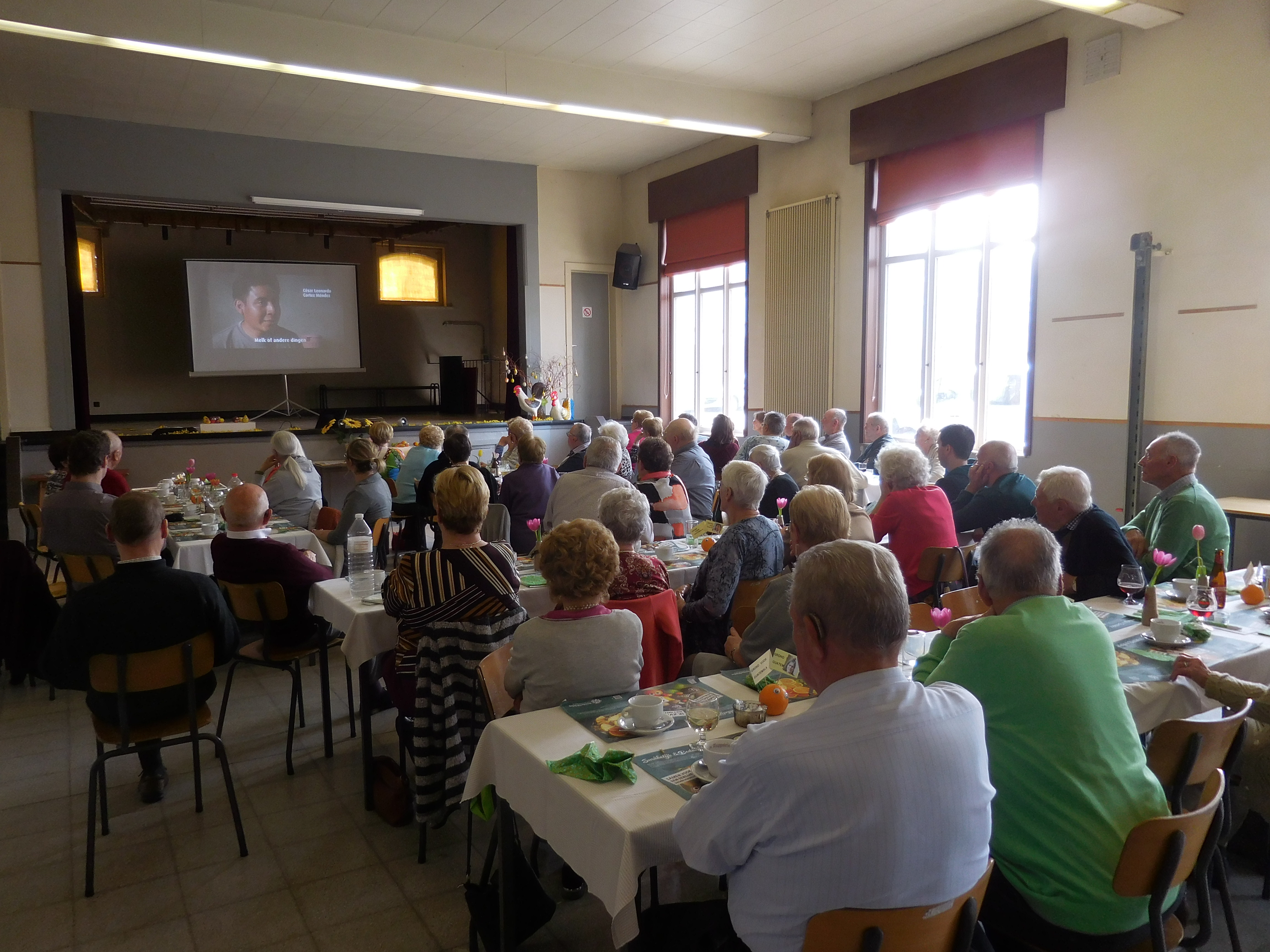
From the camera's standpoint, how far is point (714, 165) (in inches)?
414

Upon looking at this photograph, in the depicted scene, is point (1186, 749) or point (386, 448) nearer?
point (1186, 749)

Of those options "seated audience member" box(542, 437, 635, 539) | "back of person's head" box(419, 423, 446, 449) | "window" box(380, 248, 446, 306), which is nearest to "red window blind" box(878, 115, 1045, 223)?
"seated audience member" box(542, 437, 635, 539)

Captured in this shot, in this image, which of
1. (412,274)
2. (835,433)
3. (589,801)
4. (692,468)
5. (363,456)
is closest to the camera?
(589,801)

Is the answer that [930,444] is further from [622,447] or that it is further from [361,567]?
[361,567]

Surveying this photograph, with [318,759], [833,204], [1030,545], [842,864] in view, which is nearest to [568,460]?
[318,759]

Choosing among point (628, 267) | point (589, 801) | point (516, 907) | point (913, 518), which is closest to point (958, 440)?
point (913, 518)

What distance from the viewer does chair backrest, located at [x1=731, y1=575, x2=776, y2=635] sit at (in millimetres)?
3246

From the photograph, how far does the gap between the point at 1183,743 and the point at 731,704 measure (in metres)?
1.06

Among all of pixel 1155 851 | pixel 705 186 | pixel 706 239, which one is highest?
pixel 705 186

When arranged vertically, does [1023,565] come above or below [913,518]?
above

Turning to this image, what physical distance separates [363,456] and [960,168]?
568 cm

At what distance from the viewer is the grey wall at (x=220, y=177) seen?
9.13 metres

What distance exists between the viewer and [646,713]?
2191 mm

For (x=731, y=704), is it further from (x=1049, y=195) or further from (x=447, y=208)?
(x=447, y=208)
